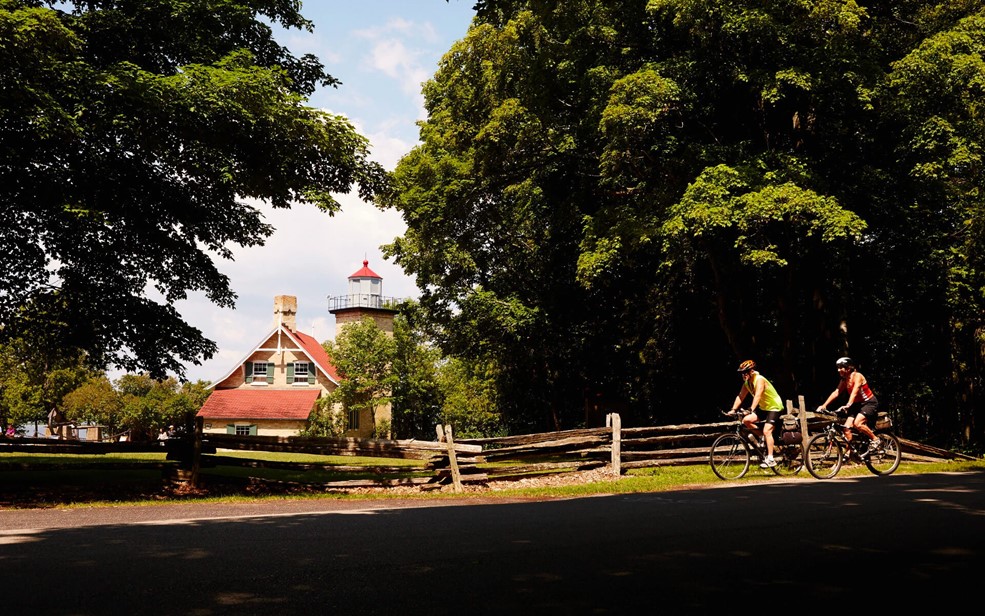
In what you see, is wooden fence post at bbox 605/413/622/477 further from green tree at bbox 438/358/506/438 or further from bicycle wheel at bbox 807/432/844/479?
green tree at bbox 438/358/506/438

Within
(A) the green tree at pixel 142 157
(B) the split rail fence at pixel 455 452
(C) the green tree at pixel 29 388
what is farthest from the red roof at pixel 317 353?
(B) the split rail fence at pixel 455 452

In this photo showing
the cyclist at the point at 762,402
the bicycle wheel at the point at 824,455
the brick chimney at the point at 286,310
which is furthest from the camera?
the brick chimney at the point at 286,310

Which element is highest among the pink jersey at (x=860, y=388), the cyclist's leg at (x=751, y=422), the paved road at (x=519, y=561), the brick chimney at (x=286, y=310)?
the brick chimney at (x=286, y=310)

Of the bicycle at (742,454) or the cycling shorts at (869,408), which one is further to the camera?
the bicycle at (742,454)

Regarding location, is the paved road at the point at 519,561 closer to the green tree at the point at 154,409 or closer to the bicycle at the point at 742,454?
the bicycle at the point at 742,454

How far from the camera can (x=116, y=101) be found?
51.4 ft

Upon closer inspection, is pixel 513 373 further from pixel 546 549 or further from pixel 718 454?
pixel 546 549

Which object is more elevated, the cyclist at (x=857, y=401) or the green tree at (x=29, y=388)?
the green tree at (x=29, y=388)

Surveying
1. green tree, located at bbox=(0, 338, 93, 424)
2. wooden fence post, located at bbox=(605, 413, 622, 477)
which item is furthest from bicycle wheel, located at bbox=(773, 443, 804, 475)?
green tree, located at bbox=(0, 338, 93, 424)

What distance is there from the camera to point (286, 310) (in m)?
72.3

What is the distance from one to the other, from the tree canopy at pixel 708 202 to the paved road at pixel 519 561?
366 inches

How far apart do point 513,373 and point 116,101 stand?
79.0 ft

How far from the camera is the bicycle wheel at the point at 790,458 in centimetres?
1556

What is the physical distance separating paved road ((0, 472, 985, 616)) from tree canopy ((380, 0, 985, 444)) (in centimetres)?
930
